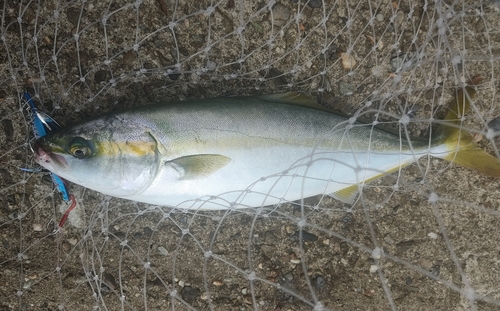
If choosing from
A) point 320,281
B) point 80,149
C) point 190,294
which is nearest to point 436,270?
point 320,281

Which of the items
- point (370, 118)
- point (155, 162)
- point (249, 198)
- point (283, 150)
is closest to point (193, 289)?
point (249, 198)

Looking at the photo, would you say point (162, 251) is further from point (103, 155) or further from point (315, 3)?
point (315, 3)

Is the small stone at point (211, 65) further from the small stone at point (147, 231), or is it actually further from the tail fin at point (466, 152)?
the tail fin at point (466, 152)

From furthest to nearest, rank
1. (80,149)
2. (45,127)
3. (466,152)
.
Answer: (45,127)
(466,152)
(80,149)

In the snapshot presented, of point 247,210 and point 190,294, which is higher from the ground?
point 247,210

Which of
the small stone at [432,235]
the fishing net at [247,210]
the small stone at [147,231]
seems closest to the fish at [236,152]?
the fishing net at [247,210]

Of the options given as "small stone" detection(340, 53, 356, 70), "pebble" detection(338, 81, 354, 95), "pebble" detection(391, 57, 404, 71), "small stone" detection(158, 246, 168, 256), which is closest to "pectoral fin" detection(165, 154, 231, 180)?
"small stone" detection(158, 246, 168, 256)
